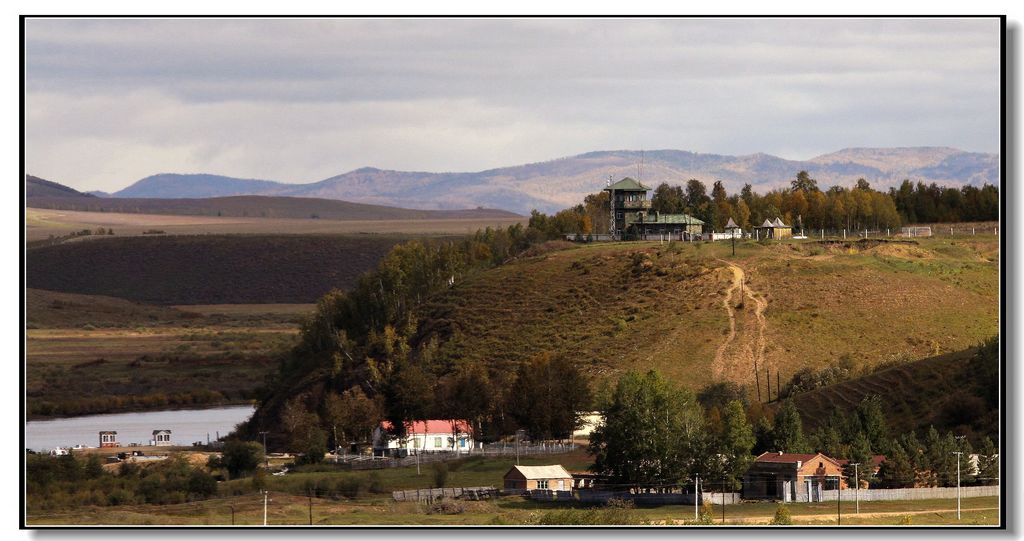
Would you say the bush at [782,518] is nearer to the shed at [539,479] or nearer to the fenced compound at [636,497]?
the fenced compound at [636,497]

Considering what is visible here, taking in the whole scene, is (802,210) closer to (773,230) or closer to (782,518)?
(773,230)

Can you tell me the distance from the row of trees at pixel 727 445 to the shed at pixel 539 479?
2.22m

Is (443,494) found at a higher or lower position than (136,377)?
higher

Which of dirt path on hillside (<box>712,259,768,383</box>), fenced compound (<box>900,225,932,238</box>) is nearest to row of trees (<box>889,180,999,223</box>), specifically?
fenced compound (<box>900,225,932,238</box>)

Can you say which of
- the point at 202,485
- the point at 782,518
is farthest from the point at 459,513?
the point at 202,485

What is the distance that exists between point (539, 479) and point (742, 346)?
39.7 m

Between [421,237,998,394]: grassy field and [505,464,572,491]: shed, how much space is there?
31.6 m

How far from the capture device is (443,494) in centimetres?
8212

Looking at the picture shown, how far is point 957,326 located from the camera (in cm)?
12412

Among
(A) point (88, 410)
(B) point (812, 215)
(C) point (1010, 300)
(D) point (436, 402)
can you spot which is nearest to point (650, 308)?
(D) point (436, 402)

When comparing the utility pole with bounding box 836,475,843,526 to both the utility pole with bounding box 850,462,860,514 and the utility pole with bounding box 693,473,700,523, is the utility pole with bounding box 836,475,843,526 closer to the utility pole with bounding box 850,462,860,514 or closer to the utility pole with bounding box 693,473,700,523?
the utility pole with bounding box 850,462,860,514

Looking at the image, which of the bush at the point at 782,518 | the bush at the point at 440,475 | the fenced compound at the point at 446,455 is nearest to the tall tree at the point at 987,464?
the bush at the point at 782,518

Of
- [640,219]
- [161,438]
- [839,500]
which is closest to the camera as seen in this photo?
[839,500]

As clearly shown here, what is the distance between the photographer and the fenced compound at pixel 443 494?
8181 cm
